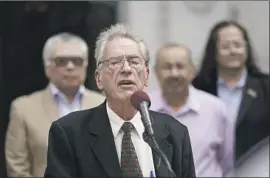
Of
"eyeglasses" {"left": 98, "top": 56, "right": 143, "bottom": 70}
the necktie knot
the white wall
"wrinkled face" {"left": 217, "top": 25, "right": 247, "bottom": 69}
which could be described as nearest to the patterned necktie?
A: the necktie knot

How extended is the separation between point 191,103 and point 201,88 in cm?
54

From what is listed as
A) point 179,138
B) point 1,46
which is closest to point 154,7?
point 1,46

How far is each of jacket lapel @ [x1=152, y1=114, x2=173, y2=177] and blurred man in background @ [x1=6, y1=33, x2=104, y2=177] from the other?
173cm

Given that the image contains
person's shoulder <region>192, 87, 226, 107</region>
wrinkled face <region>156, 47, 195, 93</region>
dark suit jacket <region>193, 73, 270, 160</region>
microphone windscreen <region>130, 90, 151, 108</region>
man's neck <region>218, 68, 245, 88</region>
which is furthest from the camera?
man's neck <region>218, 68, 245, 88</region>

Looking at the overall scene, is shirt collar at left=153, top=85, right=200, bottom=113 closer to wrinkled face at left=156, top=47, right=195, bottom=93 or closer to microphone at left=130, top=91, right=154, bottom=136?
wrinkled face at left=156, top=47, right=195, bottom=93

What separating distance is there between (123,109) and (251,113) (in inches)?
93.3

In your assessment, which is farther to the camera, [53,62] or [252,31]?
[252,31]

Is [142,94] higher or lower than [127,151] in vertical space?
higher

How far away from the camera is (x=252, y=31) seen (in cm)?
730

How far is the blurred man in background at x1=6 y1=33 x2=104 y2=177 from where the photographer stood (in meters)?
5.08

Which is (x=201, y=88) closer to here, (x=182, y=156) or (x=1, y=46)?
(x=1, y=46)

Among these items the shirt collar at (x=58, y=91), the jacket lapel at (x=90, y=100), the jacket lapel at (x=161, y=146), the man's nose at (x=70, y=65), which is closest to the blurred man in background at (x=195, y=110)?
the jacket lapel at (x=90, y=100)

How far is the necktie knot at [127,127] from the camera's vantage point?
3.38 m

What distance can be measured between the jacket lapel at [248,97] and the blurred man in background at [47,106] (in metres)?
1.02
